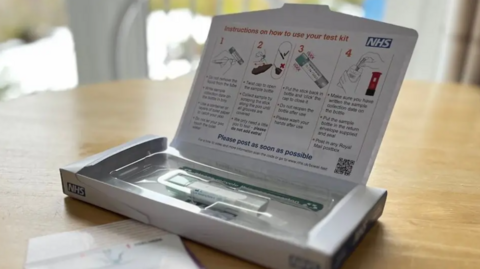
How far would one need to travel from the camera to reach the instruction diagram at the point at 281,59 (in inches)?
25.8

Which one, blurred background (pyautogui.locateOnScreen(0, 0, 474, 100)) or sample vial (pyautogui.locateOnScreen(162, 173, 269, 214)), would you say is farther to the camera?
blurred background (pyautogui.locateOnScreen(0, 0, 474, 100))

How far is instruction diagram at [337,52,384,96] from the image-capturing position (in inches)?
22.7

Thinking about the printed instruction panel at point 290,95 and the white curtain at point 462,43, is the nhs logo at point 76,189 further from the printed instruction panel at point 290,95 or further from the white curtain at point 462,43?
the white curtain at point 462,43

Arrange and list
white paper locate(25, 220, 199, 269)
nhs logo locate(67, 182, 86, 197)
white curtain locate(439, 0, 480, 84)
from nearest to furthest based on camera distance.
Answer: white paper locate(25, 220, 199, 269)
nhs logo locate(67, 182, 86, 197)
white curtain locate(439, 0, 480, 84)

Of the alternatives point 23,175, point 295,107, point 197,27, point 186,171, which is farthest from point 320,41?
point 197,27

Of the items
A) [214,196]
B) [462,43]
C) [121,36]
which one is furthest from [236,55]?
[121,36]

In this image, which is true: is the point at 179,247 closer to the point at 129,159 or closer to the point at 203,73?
the point at 129,159

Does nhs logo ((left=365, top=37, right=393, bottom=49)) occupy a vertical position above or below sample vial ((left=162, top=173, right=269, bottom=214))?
above

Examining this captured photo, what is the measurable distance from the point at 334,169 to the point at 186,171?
203 millimetres

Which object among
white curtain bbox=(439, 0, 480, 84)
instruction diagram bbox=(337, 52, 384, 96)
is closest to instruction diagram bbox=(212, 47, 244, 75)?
instruction diagram bbox=(337, 52, 384, 96)

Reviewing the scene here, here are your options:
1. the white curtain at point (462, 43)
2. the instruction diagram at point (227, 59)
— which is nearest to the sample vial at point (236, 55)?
the instruction diagram at point (227, 59)

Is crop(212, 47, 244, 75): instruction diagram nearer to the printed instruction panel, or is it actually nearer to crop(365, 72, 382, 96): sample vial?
the printed instruction panel

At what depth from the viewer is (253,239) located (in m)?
0.46

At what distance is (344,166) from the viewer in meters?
0.57
